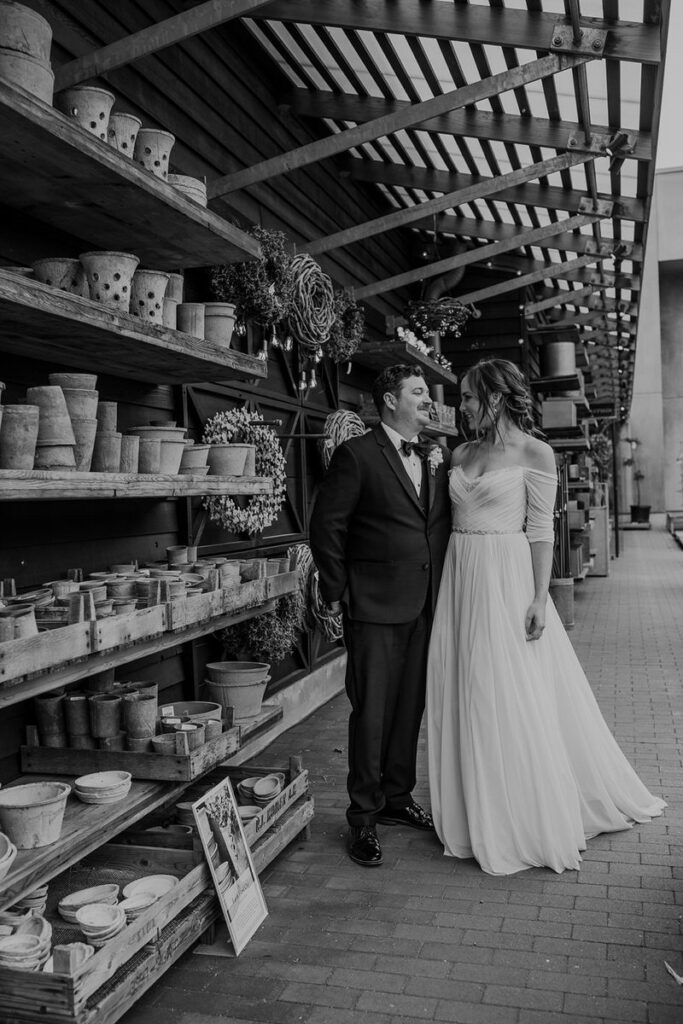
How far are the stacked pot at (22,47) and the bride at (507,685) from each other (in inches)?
74.7

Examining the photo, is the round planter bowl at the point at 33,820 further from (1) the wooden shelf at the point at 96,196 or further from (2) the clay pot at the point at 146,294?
(1) the wooden shelf at the point at 96,196

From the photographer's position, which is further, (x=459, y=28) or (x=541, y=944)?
(x=459, y=28)

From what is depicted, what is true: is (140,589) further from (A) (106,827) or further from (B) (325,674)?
(B) (325,674)

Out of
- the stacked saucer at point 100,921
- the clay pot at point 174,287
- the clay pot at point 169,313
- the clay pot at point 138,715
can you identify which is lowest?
the stacked saucer at point 100,921

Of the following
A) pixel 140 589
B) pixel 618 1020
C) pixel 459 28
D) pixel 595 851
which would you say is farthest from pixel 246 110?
pixel 618 1020

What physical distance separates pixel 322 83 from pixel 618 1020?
5.43 metres

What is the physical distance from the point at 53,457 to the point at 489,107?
468 cm

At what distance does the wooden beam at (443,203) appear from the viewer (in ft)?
18.9

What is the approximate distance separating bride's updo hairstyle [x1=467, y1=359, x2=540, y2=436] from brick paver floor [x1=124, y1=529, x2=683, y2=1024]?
1677 millimetres

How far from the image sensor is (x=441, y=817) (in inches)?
142

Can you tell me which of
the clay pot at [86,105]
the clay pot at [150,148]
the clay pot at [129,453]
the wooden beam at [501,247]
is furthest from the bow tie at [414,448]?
the wooden beam at [501,247]

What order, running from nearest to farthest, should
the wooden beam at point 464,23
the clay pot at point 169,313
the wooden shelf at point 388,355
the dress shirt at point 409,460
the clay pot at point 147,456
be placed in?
the clay pot at point 147,456
the clay pot at point 169,313
the dress shirt at point 409,460
the wooden beam at point 464,23
the wooden shelf at point 388,355

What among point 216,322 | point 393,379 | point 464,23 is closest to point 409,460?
point 393,379

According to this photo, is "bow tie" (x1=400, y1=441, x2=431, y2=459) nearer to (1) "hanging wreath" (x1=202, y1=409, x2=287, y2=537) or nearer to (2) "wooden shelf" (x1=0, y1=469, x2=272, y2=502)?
(2) "wooden shelf" (x1=0, y1=469, x2=272, y2=502)
